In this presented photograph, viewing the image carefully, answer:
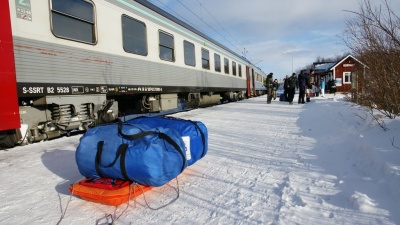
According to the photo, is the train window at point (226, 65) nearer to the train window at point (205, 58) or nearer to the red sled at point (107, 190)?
the train window at point (205, 58)

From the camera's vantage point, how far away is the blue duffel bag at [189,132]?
10.6ft

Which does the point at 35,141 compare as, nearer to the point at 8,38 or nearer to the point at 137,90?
the point at 8,38

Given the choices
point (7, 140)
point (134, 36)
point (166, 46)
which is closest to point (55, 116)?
point (7, 140)

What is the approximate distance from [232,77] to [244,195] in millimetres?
14620

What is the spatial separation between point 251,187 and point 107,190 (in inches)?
55.9

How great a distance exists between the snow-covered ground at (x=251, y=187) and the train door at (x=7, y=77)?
61cm

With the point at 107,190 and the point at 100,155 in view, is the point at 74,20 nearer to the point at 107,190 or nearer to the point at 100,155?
the point at 100,155

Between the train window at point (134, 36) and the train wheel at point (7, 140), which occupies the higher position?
the train window at point (134, 36)

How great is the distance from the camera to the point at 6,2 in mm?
4105

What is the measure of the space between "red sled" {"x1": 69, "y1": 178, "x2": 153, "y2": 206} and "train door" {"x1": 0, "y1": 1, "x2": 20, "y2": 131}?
7.21 ft

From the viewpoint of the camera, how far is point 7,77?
13.4 feet

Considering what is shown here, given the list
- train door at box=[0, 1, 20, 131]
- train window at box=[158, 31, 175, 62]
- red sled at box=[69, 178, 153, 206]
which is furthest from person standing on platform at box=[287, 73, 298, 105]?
red sled at box=[69, 178, 153, 206]

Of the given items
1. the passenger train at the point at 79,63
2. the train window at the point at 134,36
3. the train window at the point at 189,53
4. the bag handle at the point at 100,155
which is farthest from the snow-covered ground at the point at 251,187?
the train window at the point at 189,53

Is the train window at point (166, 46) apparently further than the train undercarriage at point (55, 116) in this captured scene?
Yes
